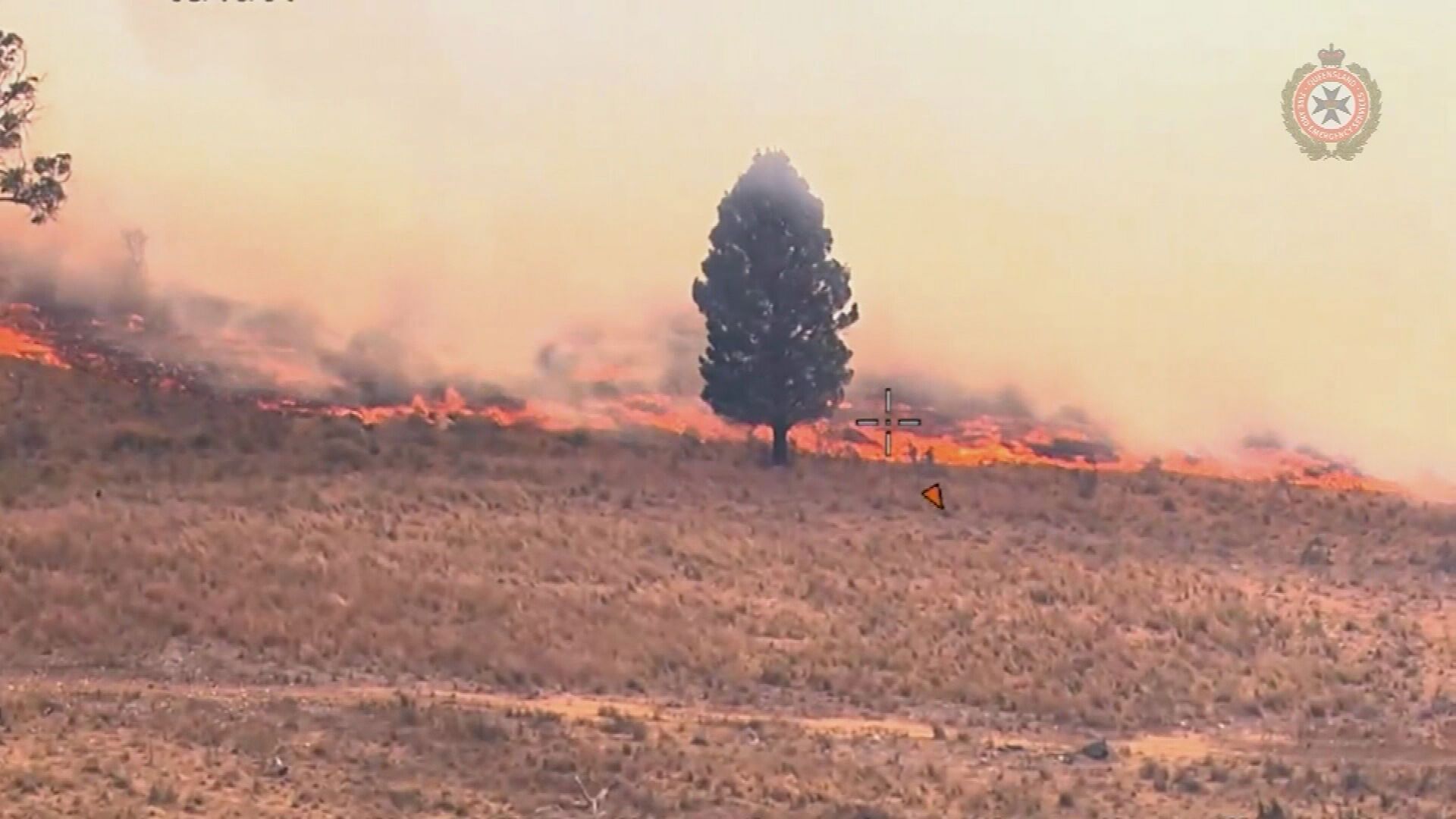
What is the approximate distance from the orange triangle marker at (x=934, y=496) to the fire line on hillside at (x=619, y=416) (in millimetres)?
3727

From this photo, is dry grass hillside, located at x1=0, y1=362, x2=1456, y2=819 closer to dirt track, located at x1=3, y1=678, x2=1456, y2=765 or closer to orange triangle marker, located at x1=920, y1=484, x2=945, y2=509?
dirt track, located at x1=3, y1=678, x2=1456, y2=765

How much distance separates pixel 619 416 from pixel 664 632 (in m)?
23.1

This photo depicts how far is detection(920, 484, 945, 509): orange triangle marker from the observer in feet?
158

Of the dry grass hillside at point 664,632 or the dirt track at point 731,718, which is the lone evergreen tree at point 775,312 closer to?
the dry grass hillside at point 664,632

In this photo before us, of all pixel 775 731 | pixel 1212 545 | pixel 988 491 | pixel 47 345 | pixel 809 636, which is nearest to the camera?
pixel 775 731

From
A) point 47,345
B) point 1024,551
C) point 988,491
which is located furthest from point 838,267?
point 47,345

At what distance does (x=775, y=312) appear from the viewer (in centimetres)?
4969

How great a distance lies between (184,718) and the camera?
2522 cm

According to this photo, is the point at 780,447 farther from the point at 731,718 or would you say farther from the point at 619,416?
the point at 731,718

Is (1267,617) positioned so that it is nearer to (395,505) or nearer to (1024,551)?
(1024,551)

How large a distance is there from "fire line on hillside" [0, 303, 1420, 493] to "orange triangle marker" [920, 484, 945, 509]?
12.2ft

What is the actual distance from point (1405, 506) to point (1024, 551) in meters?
14.6
